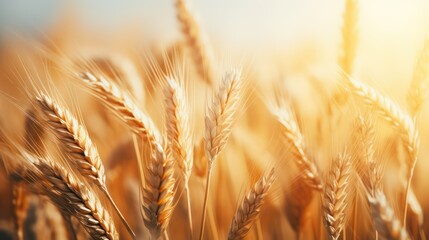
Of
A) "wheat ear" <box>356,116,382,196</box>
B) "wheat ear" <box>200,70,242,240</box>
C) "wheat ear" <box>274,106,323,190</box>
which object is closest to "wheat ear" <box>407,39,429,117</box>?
"wheat ear" <box>356,116,382,196</box>

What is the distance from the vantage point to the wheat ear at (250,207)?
0.80 meters

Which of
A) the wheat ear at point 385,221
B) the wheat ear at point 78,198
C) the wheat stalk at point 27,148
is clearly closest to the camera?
the wheat ear at point 385,221

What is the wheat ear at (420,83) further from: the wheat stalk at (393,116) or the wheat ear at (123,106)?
the wheat ear at (123,106)

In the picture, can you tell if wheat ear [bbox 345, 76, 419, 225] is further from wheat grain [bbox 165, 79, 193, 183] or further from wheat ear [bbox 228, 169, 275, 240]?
wheat grain [bbox 165, 79, 193, 183]

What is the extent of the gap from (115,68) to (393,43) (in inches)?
28.0

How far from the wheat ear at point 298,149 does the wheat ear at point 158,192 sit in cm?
26

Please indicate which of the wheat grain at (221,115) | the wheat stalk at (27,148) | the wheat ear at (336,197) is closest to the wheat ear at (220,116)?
the wheat grain at (221,115)

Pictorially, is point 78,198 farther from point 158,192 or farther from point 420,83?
point 420,83

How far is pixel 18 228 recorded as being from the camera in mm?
977

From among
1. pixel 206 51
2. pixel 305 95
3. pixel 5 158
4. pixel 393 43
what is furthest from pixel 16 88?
pixel 393 43

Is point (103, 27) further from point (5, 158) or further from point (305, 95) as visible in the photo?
point (305, 95)

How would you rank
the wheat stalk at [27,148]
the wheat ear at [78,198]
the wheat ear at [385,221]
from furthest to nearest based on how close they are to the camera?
the wheat stalk at [27,148]
the wheat ear at [78,198]
the wheat ear at [385,221]

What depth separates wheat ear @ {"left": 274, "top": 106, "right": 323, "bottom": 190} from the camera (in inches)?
33.9

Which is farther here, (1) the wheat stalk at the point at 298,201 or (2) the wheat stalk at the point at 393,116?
(1) the wheat stalk at the point at 298,201
